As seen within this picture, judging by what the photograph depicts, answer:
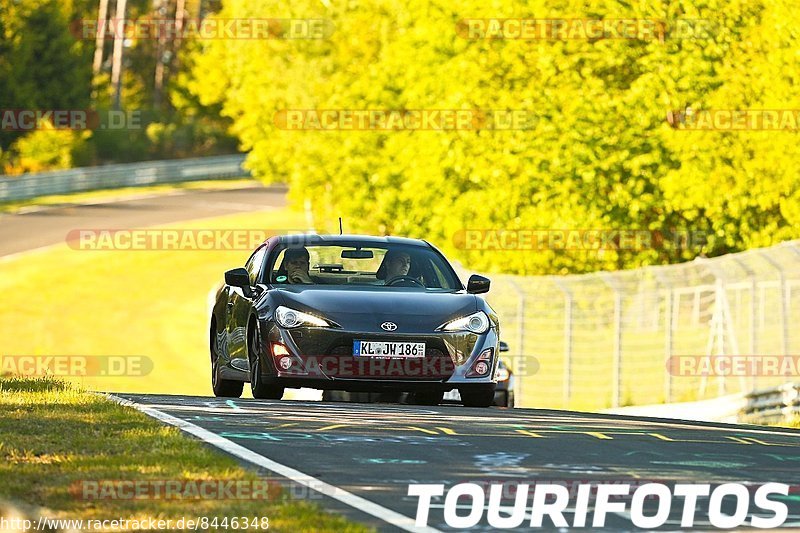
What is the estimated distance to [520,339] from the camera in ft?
94.6

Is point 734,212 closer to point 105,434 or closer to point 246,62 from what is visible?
point 105,434

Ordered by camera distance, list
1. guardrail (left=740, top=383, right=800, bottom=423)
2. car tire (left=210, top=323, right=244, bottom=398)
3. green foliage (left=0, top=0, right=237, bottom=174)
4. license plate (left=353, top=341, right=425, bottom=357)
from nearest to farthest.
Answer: license plate (left=353, top=341, right=425, bottom=357), car tire (left=210, top=323, right=244, bottom=398), guardrail (left=740, top=383, right=800, bottom=423), green foliage (left=0, top=0, right=237, bottom=174)

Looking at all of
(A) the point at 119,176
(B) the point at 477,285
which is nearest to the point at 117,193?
(A) the point at 119,176

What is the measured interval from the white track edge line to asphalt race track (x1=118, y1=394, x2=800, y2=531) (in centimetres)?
6

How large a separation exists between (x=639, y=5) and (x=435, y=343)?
2277cm

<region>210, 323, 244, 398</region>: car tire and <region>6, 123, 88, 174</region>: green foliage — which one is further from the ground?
<region>6, 123, 88, 174</region>: green foliage

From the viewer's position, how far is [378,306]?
14805 millimetres

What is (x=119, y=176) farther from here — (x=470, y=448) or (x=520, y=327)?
(x=470, y=448)

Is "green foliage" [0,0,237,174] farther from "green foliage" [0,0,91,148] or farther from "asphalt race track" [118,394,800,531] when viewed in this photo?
"asphalt race track" [118,394,800,531]

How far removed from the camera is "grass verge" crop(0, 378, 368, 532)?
7977 mm

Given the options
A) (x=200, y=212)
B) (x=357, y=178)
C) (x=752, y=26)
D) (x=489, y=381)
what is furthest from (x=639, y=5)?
(x=200, y=212)

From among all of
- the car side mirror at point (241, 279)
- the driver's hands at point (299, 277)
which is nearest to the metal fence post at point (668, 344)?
the driver's hands at point (299, 277)

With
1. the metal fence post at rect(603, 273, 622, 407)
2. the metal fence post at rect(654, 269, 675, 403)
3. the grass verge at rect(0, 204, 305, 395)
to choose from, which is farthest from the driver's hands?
the grass verge at rect(0, 204, 305, 395)

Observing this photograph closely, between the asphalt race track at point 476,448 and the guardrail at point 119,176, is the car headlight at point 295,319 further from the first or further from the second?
the guardrail at point 119,176
